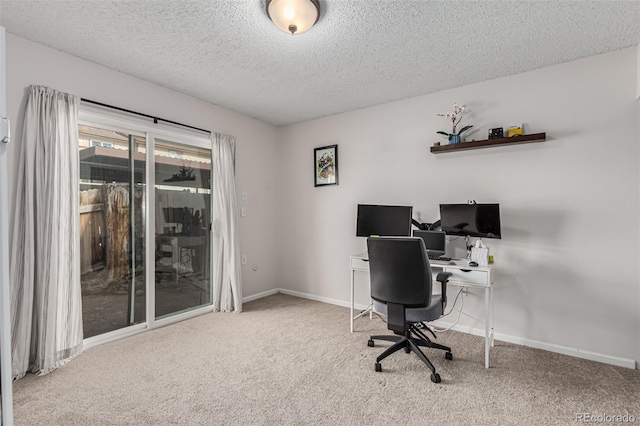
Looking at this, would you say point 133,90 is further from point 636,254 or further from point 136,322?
point 636,254

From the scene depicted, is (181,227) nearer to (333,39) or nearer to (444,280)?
(333,39)

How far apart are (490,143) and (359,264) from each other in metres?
1.78

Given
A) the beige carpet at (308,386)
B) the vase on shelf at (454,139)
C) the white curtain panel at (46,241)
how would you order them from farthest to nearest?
the vase on shelf at (454,139) → the white curtain panel at (46,241) → the beige carpet at (308,386)

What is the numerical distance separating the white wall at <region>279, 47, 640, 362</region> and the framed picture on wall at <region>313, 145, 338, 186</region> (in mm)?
555

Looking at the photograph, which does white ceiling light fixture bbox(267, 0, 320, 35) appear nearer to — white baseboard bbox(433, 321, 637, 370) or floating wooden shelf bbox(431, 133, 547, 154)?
floating wooden shelf bbox(431, 133, 547, 154)

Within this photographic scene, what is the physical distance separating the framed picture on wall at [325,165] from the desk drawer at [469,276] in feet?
6.62

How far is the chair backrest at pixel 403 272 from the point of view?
232cm

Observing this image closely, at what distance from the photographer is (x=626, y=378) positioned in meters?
2.33

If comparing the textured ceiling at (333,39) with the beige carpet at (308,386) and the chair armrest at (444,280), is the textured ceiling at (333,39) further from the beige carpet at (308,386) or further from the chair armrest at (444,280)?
the beige carpet at (308,386)

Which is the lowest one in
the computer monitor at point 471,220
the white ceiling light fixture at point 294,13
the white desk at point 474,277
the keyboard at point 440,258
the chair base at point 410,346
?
the chair base at point 410,346

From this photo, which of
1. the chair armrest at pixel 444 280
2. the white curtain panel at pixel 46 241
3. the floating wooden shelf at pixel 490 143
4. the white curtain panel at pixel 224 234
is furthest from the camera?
the white curtain panel at pixel 224 234

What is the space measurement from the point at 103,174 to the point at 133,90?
887mm

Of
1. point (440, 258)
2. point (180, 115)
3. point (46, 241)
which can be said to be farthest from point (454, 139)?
point (46, 241)

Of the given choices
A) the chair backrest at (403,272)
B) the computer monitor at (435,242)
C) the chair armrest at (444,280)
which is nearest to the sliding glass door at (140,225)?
the chair backrest at (403,272)
